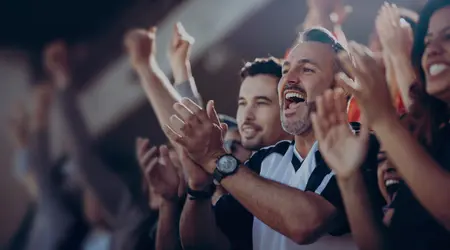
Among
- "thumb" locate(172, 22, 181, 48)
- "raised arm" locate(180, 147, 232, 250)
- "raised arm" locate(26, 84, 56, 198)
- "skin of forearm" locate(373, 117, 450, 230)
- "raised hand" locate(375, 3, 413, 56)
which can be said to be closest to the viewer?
"skin of forearm" locate(373, 117, 450, 230)

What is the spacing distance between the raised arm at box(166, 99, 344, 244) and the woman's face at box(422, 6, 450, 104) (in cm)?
43

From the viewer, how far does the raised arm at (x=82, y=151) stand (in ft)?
A: 7.70

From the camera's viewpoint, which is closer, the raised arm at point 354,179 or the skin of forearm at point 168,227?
the raised arm at point 354,179

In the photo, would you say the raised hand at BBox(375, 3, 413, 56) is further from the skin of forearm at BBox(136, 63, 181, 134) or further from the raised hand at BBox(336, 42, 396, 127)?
the skin of forearm at BBox(136, 63, 181, 134)

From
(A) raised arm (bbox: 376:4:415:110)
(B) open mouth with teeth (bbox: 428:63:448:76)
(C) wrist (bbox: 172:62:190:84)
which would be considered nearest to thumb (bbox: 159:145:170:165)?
(C) wrist (bbox: 172:62:190:84)

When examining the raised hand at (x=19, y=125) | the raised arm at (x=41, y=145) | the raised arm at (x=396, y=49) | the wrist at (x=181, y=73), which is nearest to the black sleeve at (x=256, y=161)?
the wrist at (x=181, y=73)

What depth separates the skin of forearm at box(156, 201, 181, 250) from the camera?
2.19 metres

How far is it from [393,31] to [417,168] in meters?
0.48

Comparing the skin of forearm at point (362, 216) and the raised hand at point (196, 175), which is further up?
the raised hand at point (196, 175)

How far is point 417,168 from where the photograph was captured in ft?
5.90

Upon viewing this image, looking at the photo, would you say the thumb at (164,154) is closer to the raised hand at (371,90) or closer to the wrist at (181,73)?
the wrist at (181,73)

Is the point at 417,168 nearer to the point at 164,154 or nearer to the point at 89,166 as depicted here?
the point at 164,154

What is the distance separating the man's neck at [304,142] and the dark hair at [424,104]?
306mm

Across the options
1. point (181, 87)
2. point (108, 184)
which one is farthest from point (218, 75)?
point (108, 184)
